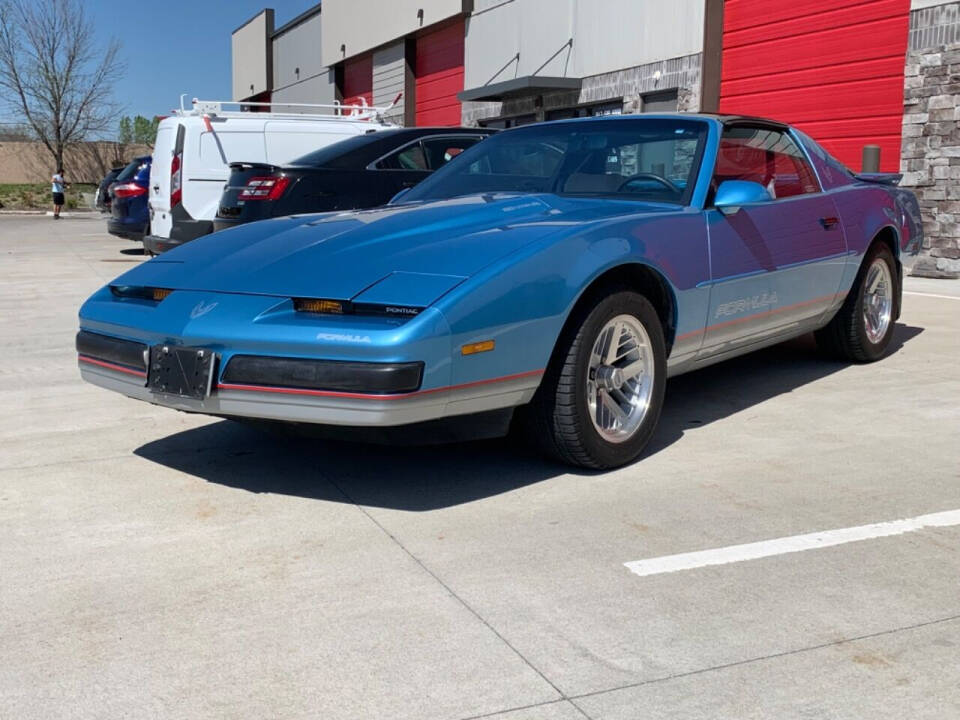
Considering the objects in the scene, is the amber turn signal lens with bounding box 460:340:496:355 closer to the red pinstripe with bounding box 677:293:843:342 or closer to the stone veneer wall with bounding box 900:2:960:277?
the red pinstripe with bounding box 677:293:843:342

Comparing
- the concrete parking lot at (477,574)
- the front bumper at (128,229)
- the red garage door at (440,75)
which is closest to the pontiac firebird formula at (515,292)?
the concrete parking lot at (477,574)

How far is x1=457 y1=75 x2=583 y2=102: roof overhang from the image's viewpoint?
1920cm

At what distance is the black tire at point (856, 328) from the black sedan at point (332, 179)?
3.84 meters

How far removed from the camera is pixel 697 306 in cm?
455

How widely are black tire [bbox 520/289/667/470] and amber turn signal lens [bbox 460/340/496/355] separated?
0.40 meters

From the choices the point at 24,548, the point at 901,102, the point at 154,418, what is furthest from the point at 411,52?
the point at 24,548

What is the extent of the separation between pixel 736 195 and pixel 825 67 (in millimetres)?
10299

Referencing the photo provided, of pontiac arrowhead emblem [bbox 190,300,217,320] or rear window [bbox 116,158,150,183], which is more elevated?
rear window [bbox 116,158,150,183]

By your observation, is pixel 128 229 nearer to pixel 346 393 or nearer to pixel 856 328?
pixel 856 328

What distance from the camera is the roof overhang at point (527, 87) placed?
19.2 meters

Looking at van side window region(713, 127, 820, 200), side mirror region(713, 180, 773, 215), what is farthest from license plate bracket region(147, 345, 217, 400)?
van side window region(713, 127, 820, 200)

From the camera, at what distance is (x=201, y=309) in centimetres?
381

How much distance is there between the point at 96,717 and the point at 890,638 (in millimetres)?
1926

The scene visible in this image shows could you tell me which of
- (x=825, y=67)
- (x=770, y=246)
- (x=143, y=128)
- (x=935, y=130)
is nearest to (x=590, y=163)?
(x=770, y=246)
